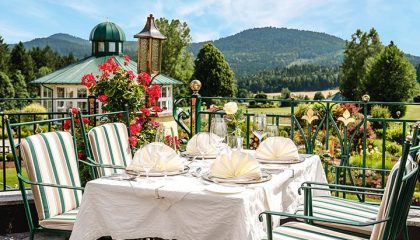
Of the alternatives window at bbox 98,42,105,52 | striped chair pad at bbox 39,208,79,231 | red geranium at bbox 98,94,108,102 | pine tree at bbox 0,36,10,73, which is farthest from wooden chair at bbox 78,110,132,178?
pine tree at bbox 0,36,10,73

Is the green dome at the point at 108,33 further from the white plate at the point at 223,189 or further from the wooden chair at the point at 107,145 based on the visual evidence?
the white plate at the point at 223,189

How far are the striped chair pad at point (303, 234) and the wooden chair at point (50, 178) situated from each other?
1.17 metres

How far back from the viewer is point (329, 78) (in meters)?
82.0

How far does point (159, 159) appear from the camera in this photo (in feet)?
9.09

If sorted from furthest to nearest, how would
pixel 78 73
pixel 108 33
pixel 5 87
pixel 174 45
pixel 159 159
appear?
1. pixel 174 45
2. pixel 5 87
3. pixel 78 73
4. pixel 108 33
5. pixel 159 159

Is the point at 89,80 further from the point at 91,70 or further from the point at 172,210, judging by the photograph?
the point at 91,70

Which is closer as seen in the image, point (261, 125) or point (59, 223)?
point (59, 223)

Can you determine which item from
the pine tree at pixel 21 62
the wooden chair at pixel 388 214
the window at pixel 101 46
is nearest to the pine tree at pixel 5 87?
the pine tree at pixel 21 62

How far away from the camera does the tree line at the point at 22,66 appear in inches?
1351

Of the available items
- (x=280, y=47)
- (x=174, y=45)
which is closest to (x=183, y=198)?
(x=174, y=45)

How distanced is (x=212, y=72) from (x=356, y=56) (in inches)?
529

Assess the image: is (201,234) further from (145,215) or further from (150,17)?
(150,17)

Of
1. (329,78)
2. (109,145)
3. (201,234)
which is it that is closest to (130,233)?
(201,234)

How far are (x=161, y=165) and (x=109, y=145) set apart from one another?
2.88 ft
